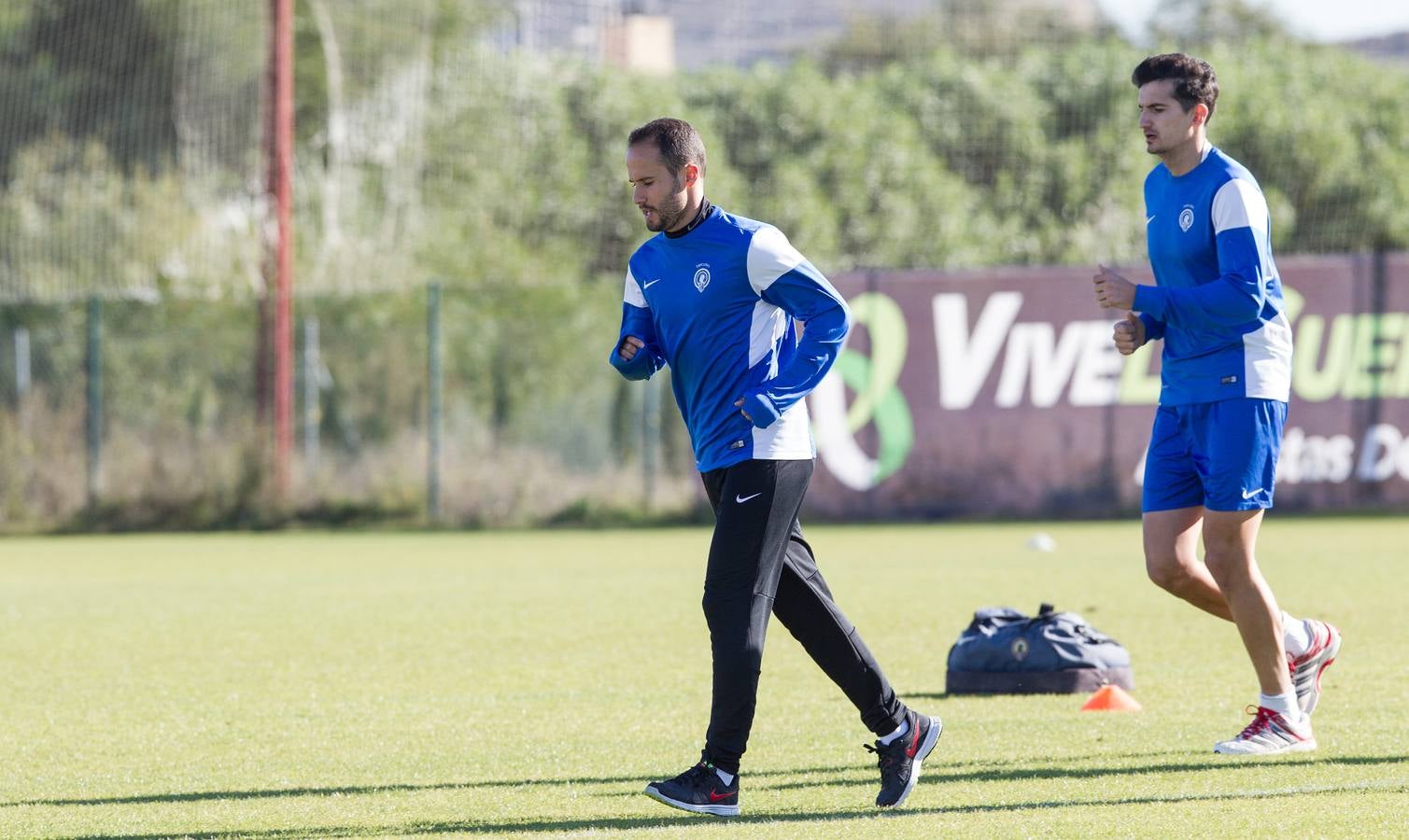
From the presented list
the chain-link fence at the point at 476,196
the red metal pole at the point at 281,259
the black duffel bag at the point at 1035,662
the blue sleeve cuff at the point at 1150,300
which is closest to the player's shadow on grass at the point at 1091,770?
the blue sleeve cuff at the point at 1150,300

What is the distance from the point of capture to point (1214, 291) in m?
6.16

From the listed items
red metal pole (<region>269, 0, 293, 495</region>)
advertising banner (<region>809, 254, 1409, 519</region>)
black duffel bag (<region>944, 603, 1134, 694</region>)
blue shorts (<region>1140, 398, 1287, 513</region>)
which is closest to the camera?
blue shorts (<region>1140, 398, 1287, 513</region>)

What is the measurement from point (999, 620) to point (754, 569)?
9.75 feet

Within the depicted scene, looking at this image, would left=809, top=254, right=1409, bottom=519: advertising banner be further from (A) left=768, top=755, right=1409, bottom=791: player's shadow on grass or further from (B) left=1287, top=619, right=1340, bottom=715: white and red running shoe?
(A) left=768, top=755, right=1409, bottom=791: player's shadow on grass

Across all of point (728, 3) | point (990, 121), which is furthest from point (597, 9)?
point (990, 121)

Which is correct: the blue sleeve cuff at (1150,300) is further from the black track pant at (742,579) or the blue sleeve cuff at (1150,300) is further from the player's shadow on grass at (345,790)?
the player's shadow on grass at (345,790)

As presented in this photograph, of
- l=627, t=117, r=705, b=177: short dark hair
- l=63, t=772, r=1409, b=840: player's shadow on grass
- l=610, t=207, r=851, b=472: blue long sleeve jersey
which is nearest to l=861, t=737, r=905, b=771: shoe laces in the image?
l=63, t=772, r=1409, b=840: player's shadow on grass

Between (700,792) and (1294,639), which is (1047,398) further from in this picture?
(700,792)

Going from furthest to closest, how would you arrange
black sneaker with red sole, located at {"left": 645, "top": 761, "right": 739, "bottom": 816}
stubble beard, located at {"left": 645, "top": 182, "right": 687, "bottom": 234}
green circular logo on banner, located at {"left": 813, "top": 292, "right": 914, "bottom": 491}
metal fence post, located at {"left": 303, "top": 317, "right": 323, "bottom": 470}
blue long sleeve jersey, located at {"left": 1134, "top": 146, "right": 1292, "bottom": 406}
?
metal fence post, located at {"left": 303, "top": 317, "right": 323, "bottom": 470} → green circular logo on banner, located at {"left": 813, "top": 292, "right": 914, "bottom": 491} → blue long sleeve jersey, located at {"left": 1134, "top": 146, "right": 1292, "bottom": 406} → stubble beard, located at {"left": 645, "top": 182, "right": 687, "bottom": 234} → black sneaker with red sole, located at {"left": 645, "top": 761, "right": 739, "bottom": 816}

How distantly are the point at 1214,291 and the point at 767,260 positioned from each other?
1.63 metres

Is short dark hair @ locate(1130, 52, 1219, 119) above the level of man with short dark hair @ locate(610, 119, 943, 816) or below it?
above

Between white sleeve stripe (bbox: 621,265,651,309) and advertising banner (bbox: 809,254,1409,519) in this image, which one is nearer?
white sleeve stripe (bbox: 621,265,651,309)

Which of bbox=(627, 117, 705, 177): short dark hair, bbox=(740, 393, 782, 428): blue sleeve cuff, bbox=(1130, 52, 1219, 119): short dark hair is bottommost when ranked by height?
bbox=(740, 393, 782, 428): blue sleeve cuff

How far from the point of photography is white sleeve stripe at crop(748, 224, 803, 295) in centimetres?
549
